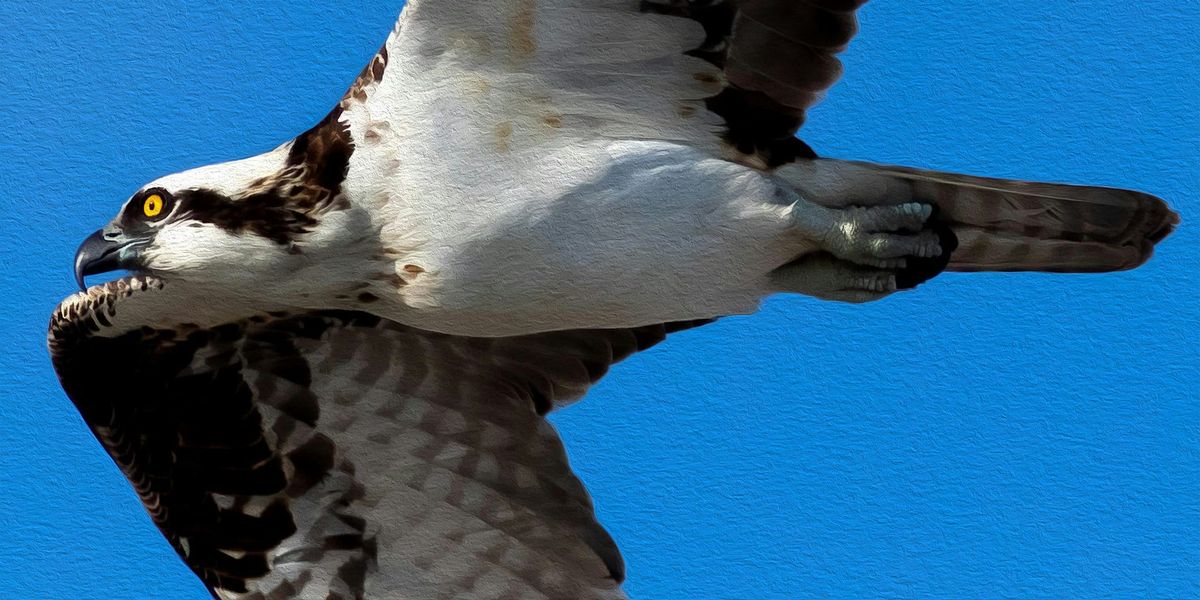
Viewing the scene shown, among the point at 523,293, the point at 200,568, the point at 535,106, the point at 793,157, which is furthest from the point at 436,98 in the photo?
the point at 200,568

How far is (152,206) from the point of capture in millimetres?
5523

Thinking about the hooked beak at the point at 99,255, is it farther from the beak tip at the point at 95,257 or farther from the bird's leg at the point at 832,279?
the bird's leg at the point at 832,279

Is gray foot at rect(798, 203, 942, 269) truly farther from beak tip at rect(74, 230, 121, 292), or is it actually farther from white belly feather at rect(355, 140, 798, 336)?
beak tip at rect(74, 230, 121, 292)

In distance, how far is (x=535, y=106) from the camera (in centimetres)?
544

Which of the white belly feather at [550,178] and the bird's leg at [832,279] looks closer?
the white belly feather at [550,178]

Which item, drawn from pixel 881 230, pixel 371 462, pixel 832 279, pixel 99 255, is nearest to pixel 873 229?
pixel 881 230

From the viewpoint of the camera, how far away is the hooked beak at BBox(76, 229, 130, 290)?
555 cm

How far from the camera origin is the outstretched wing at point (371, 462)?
6469 mm

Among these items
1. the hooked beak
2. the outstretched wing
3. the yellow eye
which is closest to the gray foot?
the outstretched wing

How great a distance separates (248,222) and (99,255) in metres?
0.57

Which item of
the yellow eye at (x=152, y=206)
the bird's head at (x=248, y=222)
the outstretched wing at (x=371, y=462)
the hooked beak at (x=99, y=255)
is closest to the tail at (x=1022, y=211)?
the outstretched wing at (x=371, y=462)

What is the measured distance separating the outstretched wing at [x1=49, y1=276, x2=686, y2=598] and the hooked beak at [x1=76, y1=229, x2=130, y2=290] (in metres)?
0.77

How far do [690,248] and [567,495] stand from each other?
4.88 feet

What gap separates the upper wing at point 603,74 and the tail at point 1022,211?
7.7 inches
